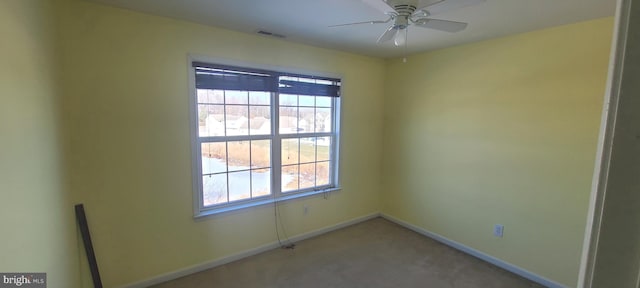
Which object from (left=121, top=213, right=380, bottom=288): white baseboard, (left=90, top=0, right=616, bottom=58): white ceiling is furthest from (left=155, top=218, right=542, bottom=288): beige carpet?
(left=90, top=0, right=616, bottom=58): white ceiling

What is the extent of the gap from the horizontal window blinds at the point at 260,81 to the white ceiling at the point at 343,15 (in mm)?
395

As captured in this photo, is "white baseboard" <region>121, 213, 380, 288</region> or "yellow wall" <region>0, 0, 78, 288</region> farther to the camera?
"white baseboard" <region>121, 213, 380, 288</region>

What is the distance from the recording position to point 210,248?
282 cm

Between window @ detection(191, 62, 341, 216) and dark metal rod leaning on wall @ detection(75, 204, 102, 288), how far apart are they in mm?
837

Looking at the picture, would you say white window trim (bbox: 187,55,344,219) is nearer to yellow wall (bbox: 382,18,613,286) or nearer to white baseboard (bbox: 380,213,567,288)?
yellow wall (bbox: 382,18,613,286)

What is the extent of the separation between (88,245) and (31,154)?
1.09 meters

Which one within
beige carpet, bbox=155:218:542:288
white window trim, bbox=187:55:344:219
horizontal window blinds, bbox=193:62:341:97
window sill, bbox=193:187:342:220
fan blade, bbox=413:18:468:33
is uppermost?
fan blade, bbox=413:18:468:33

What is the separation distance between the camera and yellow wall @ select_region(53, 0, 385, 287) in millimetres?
2117

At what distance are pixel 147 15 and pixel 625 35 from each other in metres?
2.80

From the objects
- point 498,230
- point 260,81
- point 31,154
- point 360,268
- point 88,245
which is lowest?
point 360,268

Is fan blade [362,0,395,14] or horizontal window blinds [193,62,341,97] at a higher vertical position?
fan blade [362,0,395,14]

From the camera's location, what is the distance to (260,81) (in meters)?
2.93

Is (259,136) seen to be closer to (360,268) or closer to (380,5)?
(360,268)

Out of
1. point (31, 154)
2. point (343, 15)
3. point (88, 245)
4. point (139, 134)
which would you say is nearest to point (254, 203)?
point (139, 134)
